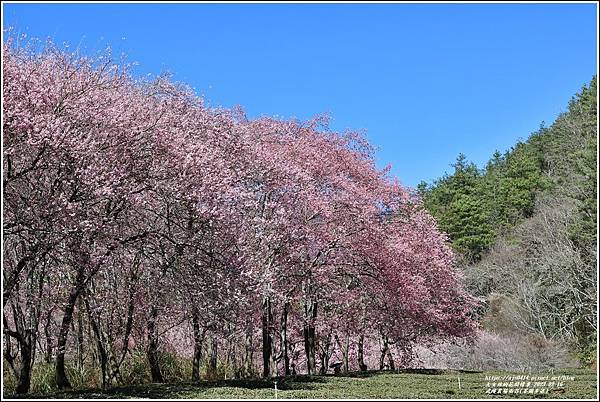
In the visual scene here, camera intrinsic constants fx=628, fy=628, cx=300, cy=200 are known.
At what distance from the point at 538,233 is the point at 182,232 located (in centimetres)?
2206

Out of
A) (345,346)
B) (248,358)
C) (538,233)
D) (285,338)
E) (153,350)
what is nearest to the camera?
(153,350)

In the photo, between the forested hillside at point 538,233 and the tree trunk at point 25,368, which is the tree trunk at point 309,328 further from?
the forested hillside at point 538,233

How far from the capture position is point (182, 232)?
9484 mm

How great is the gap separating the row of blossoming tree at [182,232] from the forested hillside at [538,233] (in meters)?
7.13

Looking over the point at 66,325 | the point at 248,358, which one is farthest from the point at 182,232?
the point at 248,358

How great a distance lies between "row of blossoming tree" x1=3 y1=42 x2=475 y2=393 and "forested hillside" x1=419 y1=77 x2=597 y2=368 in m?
7.13

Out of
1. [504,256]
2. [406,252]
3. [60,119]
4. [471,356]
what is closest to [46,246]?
[60,119]

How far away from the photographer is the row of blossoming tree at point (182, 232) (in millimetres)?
7992

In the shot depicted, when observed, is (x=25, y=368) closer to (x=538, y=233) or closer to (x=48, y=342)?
(x=48, y=342)

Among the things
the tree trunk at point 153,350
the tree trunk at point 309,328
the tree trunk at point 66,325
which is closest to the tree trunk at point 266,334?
the tree trunk at point 309,328

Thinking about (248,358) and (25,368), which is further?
(248,358)

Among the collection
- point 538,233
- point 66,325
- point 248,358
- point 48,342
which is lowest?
→ point 248,358

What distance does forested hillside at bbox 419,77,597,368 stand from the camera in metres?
22.6

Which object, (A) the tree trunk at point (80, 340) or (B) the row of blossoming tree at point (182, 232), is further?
(A) the tree trunk at point (80, 340)
